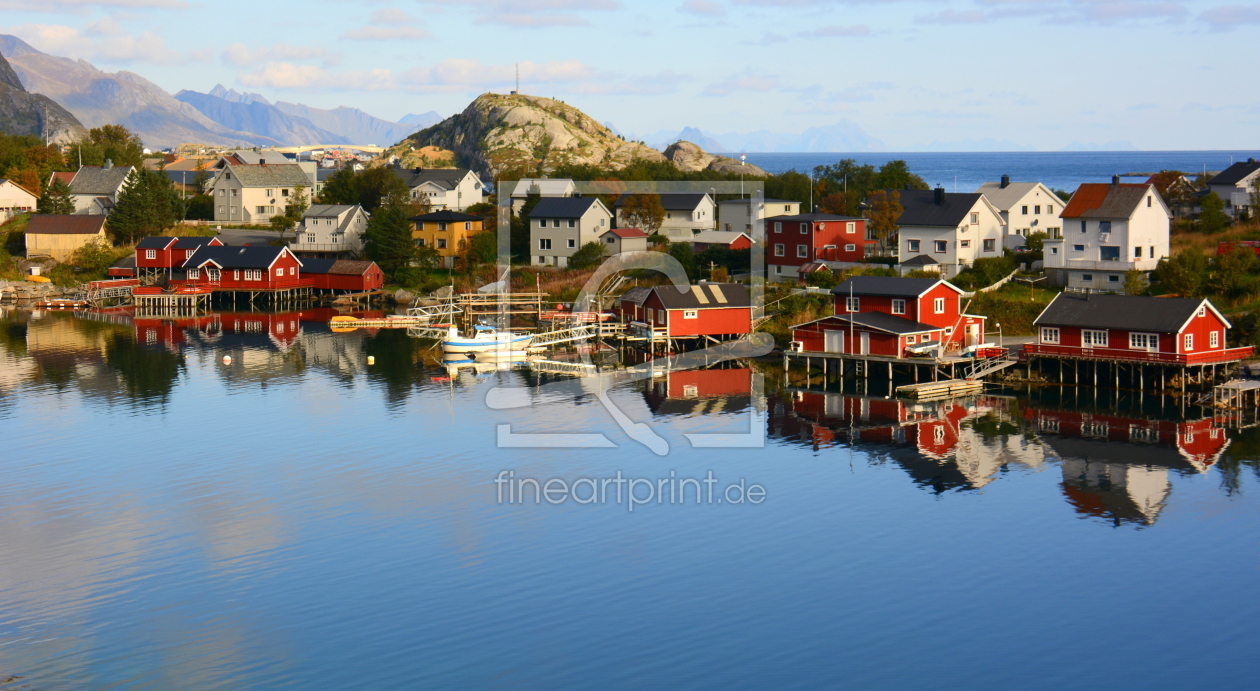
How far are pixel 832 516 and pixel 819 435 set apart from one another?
1037 cm

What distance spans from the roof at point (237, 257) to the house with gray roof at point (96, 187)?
68.1 feet

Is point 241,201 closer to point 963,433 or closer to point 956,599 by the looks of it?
point 963,433

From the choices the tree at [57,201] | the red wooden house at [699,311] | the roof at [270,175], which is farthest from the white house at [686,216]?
the tree at [57,201]

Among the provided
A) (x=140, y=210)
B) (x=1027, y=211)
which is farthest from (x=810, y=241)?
(x=140, y=210)

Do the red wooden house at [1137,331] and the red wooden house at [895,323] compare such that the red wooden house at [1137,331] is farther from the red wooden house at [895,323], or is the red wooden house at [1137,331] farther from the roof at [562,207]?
the roof at [562,207]

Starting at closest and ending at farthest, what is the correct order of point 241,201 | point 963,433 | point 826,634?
point 826,634, point 963,433, point 241,201

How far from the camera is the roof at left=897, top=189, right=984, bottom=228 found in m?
68.6

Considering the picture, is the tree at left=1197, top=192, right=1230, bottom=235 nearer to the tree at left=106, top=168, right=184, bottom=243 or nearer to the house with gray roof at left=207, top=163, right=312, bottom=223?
the house with gray roof at left=207, top=163, right=312, bottom=223

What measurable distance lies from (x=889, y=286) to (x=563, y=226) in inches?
1310

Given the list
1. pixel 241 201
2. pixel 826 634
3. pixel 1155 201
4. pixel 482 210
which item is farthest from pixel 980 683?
pixel 241 201

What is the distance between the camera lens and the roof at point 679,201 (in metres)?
89.3

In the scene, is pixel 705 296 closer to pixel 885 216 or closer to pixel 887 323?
pixel 887 323

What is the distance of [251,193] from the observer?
108m

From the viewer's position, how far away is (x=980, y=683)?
919 inches
